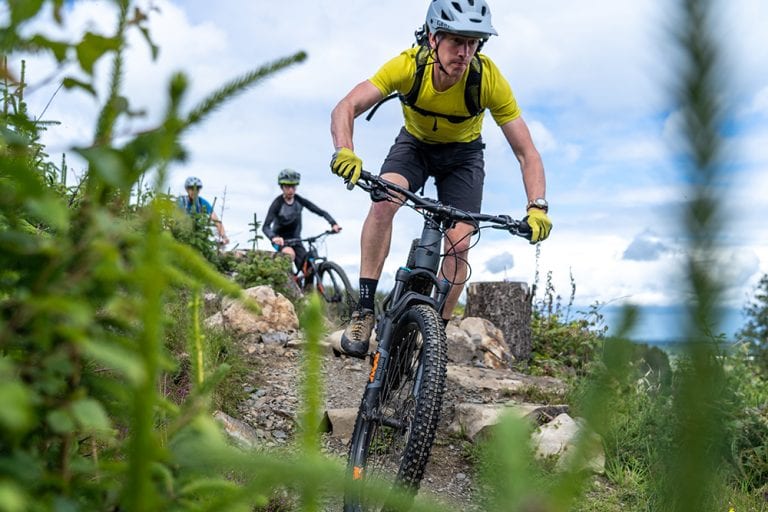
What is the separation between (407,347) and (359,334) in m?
0.83

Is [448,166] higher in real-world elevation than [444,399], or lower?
higher

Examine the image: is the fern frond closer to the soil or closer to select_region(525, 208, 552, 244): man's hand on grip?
select_region(525, 208, 552, 244): man's hand on grip

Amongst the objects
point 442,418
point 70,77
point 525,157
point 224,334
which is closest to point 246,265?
point 224,334

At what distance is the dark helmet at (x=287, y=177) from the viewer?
12.3 m

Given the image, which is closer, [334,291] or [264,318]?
[264,318]

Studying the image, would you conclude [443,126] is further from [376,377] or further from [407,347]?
[376,377]

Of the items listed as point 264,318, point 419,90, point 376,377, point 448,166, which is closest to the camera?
point 376,377

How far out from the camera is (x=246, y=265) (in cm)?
936

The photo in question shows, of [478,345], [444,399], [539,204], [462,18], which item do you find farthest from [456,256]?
[478,345]

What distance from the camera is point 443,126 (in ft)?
15.1

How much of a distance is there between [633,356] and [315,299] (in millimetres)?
215

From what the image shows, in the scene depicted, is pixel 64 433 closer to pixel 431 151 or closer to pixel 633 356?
pixel 633 356

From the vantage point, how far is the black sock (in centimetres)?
452

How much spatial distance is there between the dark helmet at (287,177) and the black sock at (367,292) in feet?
26.2
